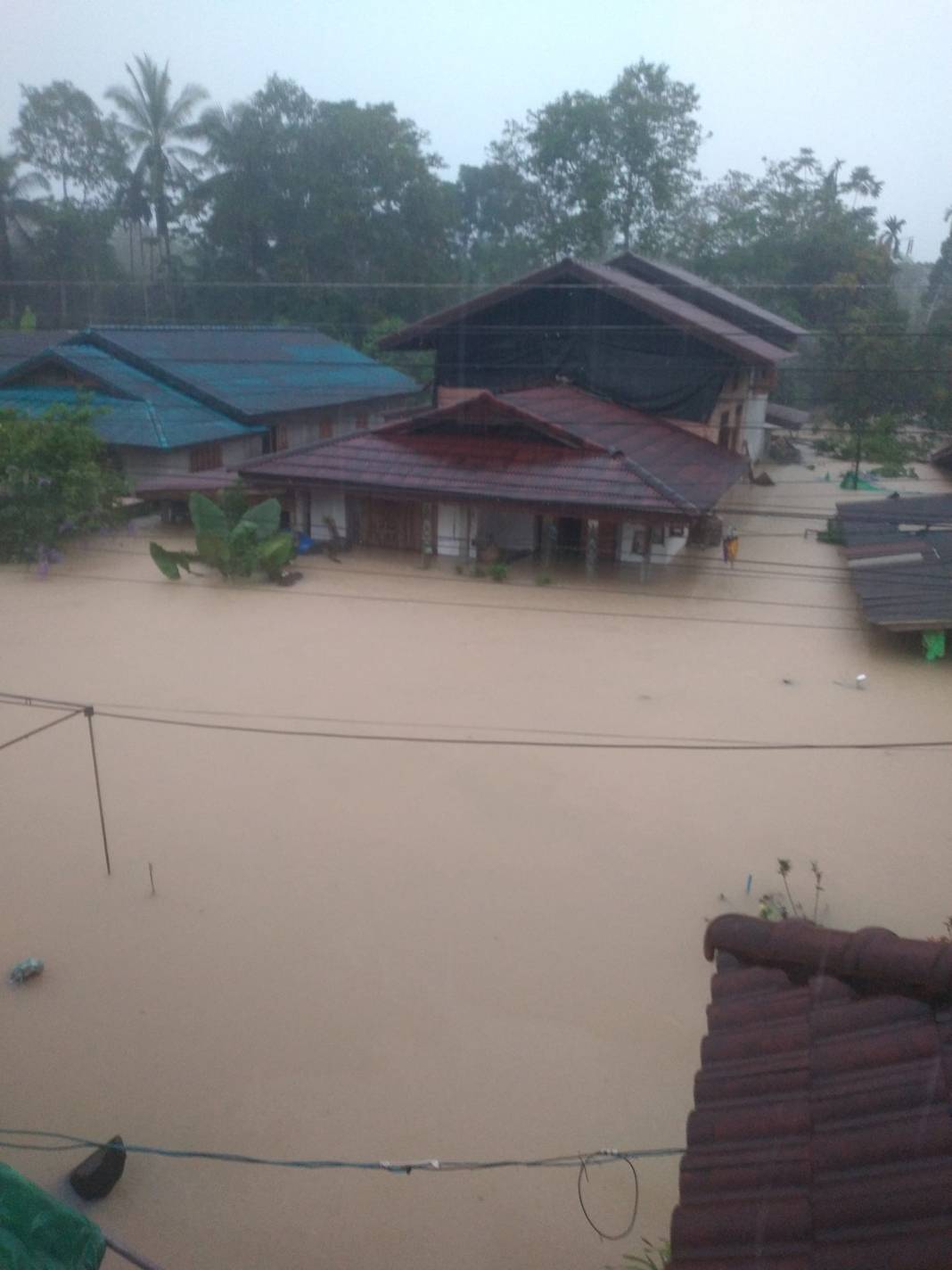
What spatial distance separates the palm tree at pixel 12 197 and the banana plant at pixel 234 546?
1420cm

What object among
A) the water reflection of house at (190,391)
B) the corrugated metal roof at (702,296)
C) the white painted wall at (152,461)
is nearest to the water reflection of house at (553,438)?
the corrugated metal roof at (702,296)

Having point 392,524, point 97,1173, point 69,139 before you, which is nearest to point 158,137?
point 69,139

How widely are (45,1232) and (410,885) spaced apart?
472 centimetres

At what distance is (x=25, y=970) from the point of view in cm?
657

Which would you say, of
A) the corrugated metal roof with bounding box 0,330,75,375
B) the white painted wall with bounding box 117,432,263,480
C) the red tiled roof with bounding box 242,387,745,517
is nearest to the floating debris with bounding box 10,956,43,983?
the red tiled roof with bounding box 242,387,745,517

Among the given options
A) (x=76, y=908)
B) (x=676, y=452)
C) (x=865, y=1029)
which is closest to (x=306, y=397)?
(x=676, y=452)

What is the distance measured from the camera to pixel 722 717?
10555mm

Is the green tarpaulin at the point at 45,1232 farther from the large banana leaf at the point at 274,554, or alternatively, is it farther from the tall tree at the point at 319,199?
the tall tree at the point at 319,199

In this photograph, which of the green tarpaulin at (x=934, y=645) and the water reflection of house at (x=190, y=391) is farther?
the water reflection of house at (x=190, y=391)

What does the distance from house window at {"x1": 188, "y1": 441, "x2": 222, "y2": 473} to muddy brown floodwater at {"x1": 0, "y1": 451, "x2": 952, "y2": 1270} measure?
7853 millimetres

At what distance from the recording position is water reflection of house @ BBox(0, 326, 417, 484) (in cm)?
2039

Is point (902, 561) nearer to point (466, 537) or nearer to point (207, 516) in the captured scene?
point (466, 537)

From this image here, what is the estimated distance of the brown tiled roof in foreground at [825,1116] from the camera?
7.77 feet

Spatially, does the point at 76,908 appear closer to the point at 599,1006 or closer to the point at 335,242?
the point at 599,1006
